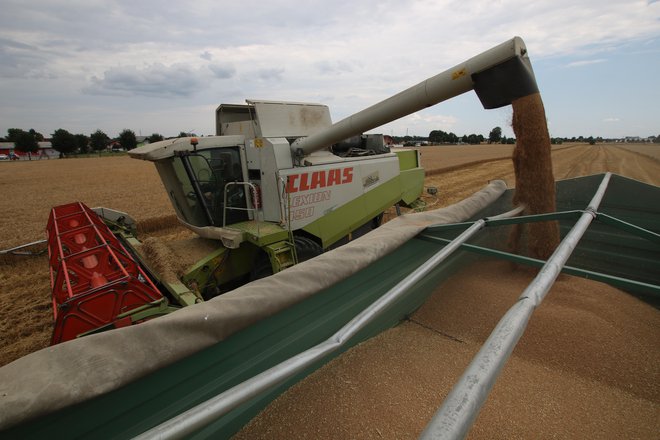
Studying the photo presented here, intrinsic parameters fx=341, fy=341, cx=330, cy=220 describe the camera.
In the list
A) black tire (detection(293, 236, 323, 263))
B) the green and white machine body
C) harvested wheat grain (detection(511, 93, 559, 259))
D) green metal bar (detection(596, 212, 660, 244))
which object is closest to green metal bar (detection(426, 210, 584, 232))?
green metal bar (detection(596, 212, 660, 244))

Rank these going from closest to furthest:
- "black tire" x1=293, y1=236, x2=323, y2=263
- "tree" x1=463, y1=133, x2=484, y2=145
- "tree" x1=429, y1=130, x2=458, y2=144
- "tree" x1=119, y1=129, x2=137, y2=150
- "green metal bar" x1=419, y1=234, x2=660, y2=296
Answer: "green metal bar" x1=419, y1=234, x2=660, y2=296 → "black tire" x1=293, y1=236, x2=323, y2=263 → "tree" x1=119, y1=129, x2=137, y2=150 → "tree" x1=463, y1=133, x2=484, y2=145 → "tree" x1=429, y1=130, x2=458, y2=144

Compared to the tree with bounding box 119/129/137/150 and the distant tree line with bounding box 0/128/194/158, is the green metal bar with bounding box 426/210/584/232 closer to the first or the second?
the distant tree line with bounding box 0/128/194/158

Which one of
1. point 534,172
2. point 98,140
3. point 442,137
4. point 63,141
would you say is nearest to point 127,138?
point 98,140

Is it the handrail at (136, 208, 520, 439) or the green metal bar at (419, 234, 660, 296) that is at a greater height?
the handrail at (136, 208, 520, 439)

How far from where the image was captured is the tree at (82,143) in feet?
184

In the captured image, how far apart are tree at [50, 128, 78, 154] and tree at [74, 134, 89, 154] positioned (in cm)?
116

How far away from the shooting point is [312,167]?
380 centimetres

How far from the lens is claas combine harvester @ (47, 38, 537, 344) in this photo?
2.50 m

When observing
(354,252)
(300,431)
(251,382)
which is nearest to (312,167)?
(354,252)

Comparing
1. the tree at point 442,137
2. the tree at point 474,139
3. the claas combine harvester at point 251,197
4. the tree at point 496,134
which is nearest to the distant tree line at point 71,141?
the tree at point 496,134

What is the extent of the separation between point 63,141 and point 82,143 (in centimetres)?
417

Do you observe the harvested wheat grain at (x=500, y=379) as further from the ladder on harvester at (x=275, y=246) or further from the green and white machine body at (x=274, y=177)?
the green and white machine body at (x=274, y=177)

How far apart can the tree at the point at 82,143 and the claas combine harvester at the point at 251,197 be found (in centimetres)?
6542

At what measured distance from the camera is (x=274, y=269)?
10.8 ft
